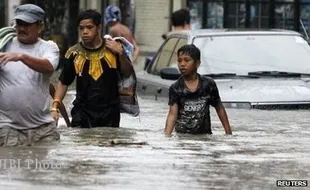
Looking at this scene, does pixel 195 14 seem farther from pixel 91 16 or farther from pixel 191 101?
pixel 91 16

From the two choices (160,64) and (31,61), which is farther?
(160,64)

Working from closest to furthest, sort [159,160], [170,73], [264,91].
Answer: [159,160] < [264,91] < [170,73]

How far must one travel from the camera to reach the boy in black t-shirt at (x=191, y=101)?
8641 millimetres

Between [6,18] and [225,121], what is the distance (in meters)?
18.7

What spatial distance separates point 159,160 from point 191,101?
5.31ft

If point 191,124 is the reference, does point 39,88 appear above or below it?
above

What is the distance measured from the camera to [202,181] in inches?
249

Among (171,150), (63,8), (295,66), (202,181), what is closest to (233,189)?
(202,181)

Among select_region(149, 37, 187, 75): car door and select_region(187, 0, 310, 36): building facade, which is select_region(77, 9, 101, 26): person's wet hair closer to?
select_region(149, 37, 187, 75): car door

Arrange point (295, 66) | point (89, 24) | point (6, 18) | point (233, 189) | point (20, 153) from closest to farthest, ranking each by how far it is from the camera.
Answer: point (233, 189) → point (20, 153) → point (89, 24) → point (295, 66) → point (6, 18)

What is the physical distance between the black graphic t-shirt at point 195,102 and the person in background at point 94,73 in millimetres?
501

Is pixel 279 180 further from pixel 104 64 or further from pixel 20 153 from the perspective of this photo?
pixel 104 64

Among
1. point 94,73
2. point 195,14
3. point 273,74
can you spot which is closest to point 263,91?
point 273,74

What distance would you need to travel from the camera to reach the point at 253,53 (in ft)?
39.0
